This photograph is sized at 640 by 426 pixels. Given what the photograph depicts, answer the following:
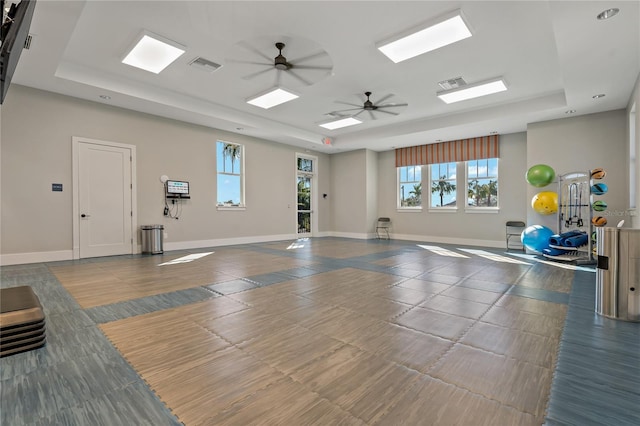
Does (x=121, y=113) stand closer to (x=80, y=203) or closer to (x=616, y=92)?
(x=80, y=203)

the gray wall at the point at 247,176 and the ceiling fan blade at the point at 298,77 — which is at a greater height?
the ceiling fan blade at the point at 298,77

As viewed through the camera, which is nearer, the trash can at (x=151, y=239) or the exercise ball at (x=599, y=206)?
the exercise ball at (x=599, y=206)

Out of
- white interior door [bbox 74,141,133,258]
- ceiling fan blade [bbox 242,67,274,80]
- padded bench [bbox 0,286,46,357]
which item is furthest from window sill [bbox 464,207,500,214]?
padded bench [bbox 0,286,46,357]

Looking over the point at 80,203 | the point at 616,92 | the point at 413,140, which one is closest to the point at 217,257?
the point at 80,203

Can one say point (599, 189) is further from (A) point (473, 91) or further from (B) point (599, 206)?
(A) point (473, 91)

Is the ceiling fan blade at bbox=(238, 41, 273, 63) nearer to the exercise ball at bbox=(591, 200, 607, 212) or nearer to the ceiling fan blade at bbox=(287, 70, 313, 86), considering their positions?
the ceiling fan blade at bbox=(287, 70, 313, 86)

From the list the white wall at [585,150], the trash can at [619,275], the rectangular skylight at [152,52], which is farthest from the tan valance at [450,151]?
the rectangular skylight at [152,52]

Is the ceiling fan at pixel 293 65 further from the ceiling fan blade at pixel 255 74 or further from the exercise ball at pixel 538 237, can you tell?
the exercise ball at pixel 538 237

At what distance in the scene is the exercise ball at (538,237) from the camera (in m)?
6.70

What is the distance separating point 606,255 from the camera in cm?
313

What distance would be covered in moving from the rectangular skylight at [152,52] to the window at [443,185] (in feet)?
27.2

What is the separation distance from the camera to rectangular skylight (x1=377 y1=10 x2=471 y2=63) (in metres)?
4.04

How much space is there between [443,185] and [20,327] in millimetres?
10303

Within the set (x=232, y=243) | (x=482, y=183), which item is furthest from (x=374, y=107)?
(x=232, y=243)
